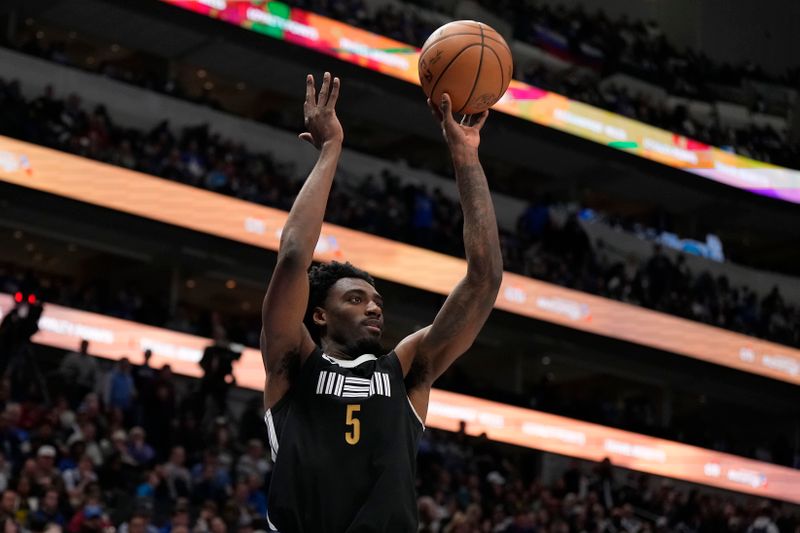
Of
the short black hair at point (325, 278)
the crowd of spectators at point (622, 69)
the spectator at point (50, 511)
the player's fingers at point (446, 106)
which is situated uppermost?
the crowd of spectators at point (622, 69)

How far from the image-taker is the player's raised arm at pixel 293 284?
4633mm

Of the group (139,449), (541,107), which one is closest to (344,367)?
(139,449)

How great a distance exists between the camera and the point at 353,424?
462 centimetres

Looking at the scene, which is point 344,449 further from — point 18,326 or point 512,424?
point 512,424

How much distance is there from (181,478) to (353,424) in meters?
11.2

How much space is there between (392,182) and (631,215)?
11.9 meters

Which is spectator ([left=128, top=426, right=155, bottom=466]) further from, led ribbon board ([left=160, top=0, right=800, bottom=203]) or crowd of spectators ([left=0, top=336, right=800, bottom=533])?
led ribbon board ([left=160, top=0, right=800, bottom=203])

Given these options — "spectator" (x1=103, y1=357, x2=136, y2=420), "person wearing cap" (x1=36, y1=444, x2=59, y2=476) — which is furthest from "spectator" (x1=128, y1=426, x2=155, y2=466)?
"person wearing cap" (x1=36, y1=444, x2=59, y2=476)

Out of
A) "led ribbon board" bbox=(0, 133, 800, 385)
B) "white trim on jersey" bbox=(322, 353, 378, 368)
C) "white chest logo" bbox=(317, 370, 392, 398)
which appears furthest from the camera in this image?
"led ribbon board" bbox=(0, 133, 800, 385)

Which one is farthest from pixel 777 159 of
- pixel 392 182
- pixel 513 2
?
pixel 392 182

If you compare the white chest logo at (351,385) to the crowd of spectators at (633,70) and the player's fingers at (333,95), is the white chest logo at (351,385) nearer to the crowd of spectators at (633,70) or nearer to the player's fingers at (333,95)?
the player's fingers at (333,95)

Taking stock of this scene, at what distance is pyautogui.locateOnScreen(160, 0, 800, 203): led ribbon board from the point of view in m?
27.6

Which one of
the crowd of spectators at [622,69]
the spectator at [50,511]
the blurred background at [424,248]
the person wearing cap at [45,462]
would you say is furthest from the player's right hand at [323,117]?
the crowd of spectators at [622,69]

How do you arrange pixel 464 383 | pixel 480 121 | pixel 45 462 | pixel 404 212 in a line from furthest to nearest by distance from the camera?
1. pixel 404 212
2. pixel 464 383
3. pixel 45 462
4. pixel 480 121
